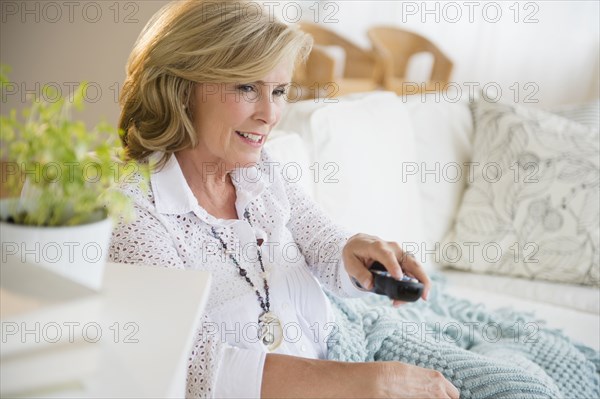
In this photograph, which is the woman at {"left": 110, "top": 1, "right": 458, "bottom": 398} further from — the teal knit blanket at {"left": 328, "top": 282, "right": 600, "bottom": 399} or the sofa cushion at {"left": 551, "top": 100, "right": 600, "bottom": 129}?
the sofa cushion at {"left": 551, "top": 100, "right": 600, "bottom": 129}

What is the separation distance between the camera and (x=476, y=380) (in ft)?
4.12

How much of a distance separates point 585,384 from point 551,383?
0.14m

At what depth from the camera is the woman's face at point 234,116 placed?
4.18ft

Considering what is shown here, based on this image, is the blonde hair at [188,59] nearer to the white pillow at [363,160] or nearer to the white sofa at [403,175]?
the white sofa at [403,175]

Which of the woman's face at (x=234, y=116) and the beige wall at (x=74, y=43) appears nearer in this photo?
the woman's face at (x=234, y=116)

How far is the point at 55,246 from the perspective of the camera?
68 cm

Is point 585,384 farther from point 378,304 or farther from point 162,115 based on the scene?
point 162,115

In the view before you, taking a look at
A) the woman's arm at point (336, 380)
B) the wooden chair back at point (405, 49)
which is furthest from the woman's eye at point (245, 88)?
the wooden chair back at point (405, 49)

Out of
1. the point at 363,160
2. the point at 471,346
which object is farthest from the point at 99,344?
the point at 363,160

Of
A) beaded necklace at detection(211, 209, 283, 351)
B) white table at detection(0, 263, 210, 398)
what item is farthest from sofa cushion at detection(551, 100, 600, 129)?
white table at detection(0, 263, 210, 398)

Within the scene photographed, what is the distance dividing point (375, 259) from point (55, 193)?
2.23 ft

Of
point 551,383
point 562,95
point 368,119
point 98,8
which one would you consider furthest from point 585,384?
point 562,95

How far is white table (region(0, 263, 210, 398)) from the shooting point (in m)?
0.67

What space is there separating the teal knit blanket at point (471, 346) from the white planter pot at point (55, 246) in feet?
2.26
